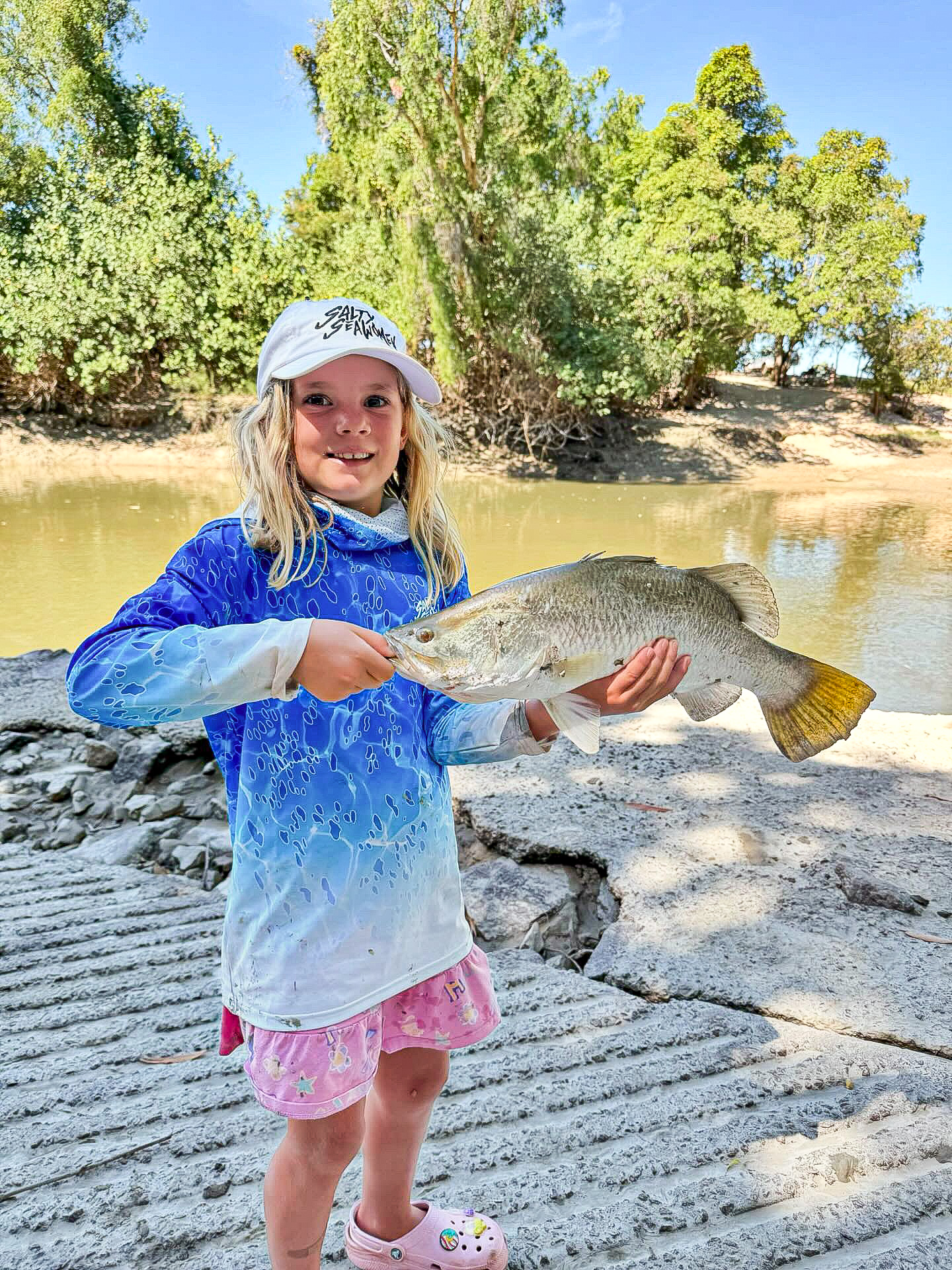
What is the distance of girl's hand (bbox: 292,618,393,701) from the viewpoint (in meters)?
1.25

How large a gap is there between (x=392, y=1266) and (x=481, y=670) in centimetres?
121

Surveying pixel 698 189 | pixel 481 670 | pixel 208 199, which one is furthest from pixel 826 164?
pixel 481 670

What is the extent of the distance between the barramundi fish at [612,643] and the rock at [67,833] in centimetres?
291

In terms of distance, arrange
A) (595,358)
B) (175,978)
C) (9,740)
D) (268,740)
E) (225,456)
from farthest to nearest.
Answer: (225,456) < (595,358) < (9,740) < (175,978) < (268,740)

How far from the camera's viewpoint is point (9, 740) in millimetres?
4484

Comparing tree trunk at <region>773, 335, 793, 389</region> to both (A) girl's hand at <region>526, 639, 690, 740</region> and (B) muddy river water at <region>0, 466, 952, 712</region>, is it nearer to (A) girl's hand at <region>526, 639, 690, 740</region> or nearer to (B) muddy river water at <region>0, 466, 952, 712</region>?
(B) muddy river water at <region>0, 466, 952, 712</region>

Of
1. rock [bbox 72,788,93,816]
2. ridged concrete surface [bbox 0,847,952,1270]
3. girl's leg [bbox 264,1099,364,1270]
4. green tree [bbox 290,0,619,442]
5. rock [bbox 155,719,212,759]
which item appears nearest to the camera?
girl's leg [bbox 264,1099,364,1270]

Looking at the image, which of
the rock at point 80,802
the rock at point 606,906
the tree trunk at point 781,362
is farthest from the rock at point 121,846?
the tree trunk at point 781,362

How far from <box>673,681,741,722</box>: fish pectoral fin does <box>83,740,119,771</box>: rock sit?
3337 millimetres

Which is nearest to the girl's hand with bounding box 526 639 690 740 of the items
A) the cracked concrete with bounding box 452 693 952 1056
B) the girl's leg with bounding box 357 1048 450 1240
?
the girl's leg with bounding box 357 1048 450 1240

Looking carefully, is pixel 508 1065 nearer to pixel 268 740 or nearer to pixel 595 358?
pixel 268 740

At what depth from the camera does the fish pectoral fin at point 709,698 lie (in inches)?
69.7

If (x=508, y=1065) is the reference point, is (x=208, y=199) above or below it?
above

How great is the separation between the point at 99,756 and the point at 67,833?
621mm
